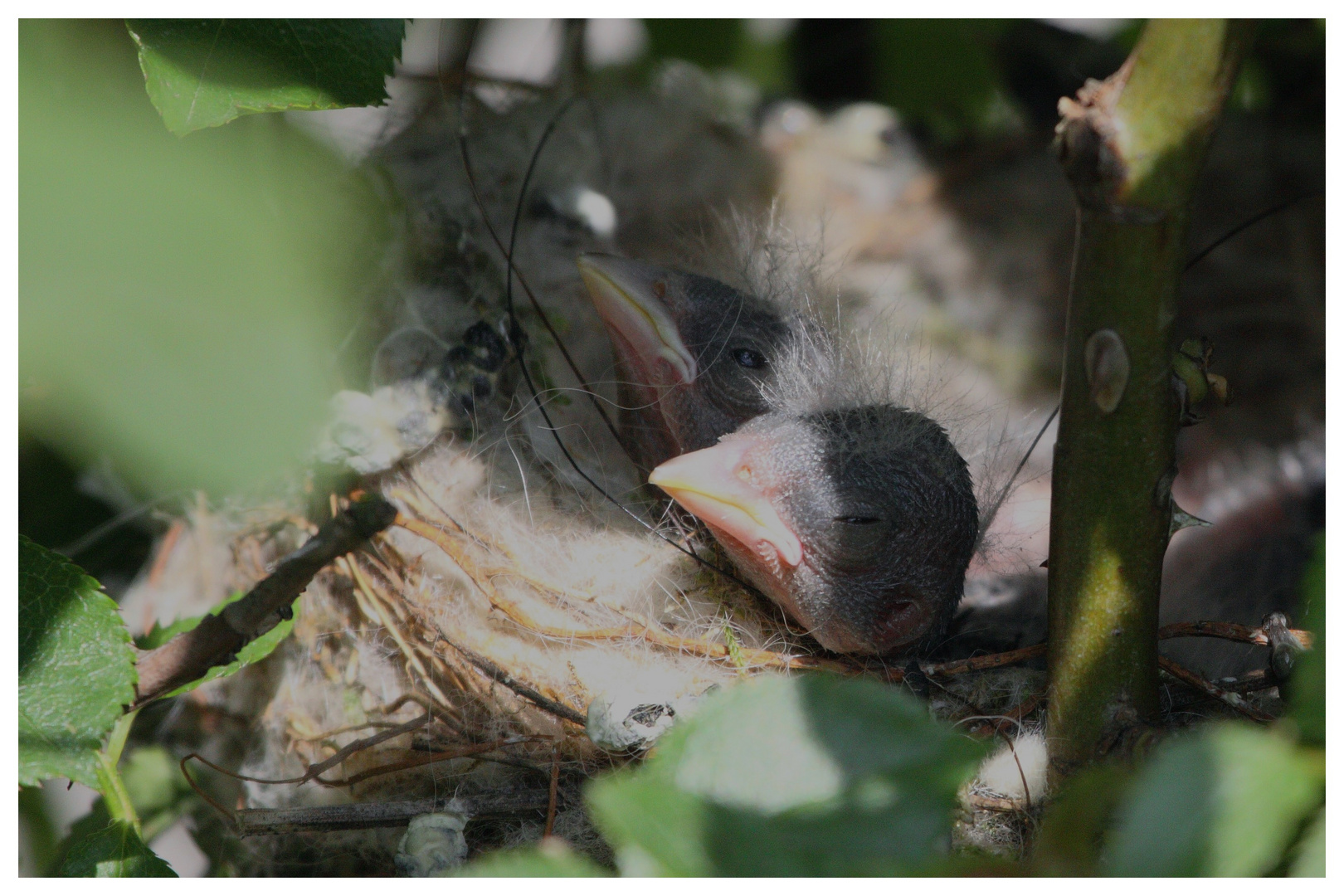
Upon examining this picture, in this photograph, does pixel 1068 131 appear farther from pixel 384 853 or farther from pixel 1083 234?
pixel 384 853

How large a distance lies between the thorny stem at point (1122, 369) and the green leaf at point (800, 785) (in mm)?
209


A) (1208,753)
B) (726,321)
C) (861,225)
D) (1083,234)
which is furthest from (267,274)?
(861,225)

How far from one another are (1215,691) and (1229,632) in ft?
0.13

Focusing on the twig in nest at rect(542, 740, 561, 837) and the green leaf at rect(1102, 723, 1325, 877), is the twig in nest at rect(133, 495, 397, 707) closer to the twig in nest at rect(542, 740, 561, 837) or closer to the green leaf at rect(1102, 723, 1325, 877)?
the twig in nest at rect(542, 740, 561, 837)

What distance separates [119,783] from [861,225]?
1.11m

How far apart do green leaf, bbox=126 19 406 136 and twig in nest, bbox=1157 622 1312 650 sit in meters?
0.59

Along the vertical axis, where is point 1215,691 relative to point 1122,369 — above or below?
below

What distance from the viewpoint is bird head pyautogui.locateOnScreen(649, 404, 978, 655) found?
0.69 metres

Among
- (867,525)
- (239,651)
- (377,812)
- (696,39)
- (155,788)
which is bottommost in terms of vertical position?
(155,788)

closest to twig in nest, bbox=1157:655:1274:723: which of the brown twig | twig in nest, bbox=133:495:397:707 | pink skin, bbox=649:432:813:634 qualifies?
the brown twig

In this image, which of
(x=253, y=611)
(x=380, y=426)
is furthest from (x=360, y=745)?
(x=380, y=426)

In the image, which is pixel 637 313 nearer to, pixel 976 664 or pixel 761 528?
pixel 761 528

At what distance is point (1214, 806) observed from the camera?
279 millimetres

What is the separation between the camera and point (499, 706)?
0.75m
